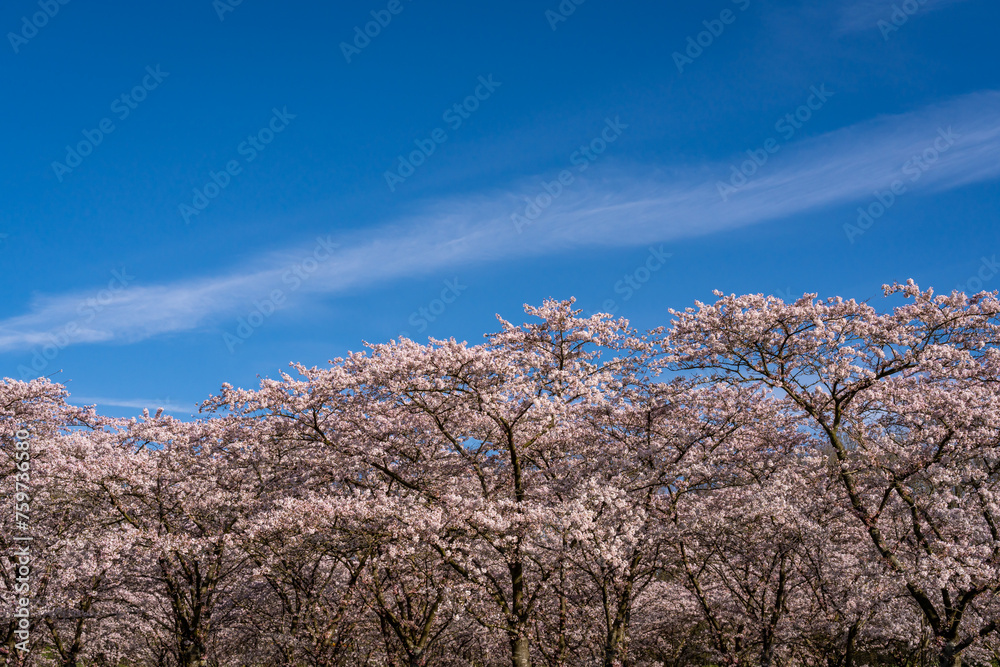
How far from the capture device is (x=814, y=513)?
1961 centimetres

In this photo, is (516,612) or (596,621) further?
(596,621)

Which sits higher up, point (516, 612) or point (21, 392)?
point (21, 392)

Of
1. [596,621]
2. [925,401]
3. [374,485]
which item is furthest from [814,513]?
[374,485]

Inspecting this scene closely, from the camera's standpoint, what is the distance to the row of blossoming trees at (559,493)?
1712 centimetres

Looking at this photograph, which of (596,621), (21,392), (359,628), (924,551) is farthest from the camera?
(21,392)

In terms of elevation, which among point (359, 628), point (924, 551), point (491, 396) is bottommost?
point (359, 628)

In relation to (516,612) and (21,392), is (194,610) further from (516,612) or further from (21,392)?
(21,392)

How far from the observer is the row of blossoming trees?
56.2ft

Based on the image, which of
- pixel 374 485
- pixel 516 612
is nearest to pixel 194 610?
pixel 374 485

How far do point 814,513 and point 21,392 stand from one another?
95.4ft

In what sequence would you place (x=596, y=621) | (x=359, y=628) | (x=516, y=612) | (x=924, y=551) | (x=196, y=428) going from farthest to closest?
(x=196, y=428) < (x=596, y=621) < (x=359, y=628) < (x=516, y=612) < (x=924, y=551)

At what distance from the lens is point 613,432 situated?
867 inches

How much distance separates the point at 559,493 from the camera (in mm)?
20719

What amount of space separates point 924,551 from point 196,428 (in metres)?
22.5
